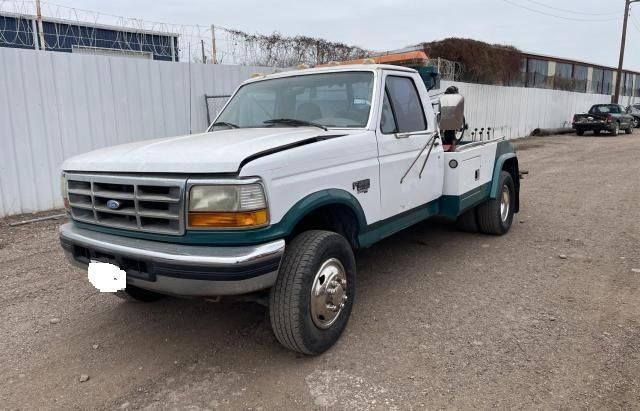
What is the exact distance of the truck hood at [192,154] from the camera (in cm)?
277

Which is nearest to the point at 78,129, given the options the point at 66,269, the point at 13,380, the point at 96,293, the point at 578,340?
the point at 66,269

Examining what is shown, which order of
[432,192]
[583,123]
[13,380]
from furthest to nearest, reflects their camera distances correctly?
[583,123] < [432,192] < [13,380]

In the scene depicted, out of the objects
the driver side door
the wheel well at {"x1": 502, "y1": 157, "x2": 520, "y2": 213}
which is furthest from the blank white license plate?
the wheel well at {"x1": 502, "y1": 157, "x2": 520, "y2": 213}

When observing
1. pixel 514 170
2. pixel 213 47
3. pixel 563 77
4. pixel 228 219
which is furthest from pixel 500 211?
pixel 563 77

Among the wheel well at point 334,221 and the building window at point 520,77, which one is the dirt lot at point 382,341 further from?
the building window at point 520,77

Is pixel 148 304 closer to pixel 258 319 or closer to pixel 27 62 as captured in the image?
pixel 258 319

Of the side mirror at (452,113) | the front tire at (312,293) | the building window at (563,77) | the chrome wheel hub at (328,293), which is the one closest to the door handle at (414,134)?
the side mirror at (452,113)

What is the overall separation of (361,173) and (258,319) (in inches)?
57.6

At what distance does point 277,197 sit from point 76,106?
616 centimetres

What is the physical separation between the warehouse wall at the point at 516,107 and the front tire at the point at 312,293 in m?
13.4

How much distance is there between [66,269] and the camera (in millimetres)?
5121

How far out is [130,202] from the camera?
10.0 feet

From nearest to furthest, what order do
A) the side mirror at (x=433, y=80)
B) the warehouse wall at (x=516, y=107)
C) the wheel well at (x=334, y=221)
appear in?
the wheel well at (x=334, y=221)
the side mirror at (x=433, y=80)
the warehouse wall at (x=516, y=107)

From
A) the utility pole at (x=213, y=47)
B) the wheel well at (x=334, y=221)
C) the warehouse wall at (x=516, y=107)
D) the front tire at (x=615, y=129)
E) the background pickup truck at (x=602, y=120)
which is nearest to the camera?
the wheel well at (x=334, y=221)
